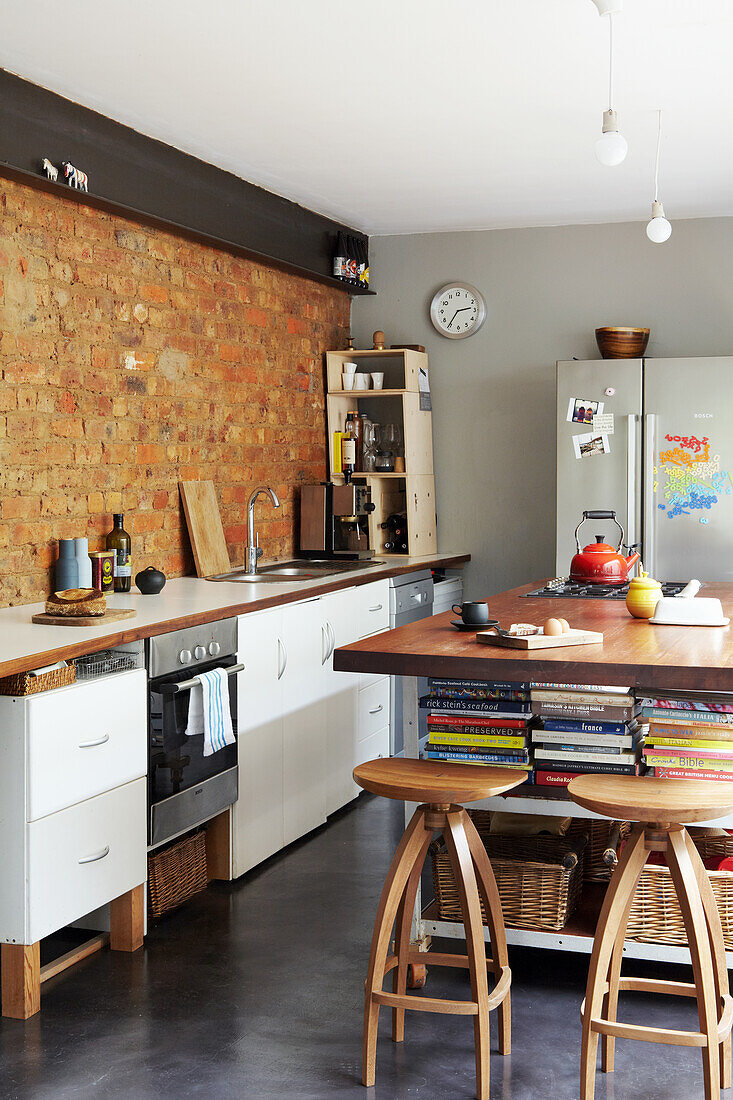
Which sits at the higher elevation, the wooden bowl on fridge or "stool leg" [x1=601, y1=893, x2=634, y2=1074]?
the wooden bowl on fridge

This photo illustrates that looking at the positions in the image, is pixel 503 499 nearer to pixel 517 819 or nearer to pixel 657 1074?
pixel 517 819

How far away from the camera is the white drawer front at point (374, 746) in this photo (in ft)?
16.1

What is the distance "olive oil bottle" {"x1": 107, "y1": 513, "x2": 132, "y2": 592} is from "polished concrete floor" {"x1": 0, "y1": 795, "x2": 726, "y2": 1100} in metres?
1.20

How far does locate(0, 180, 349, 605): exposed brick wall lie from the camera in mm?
3713

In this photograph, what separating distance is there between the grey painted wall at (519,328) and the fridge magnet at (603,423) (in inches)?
26.1

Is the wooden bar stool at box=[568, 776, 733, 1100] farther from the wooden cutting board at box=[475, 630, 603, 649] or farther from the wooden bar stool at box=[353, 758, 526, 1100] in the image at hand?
the wooden cutting board at box=[475, 630, 603, 649]

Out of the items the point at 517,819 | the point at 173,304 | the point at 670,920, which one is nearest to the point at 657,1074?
the point at 670,920

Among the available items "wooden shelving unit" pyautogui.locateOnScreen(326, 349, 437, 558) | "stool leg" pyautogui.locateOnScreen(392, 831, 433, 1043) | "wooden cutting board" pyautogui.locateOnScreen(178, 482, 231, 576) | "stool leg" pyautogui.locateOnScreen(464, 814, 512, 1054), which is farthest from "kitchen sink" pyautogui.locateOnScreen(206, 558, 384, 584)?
"stool leg" pyautogui.locateOnScreen(464, 814, 512, 1054)

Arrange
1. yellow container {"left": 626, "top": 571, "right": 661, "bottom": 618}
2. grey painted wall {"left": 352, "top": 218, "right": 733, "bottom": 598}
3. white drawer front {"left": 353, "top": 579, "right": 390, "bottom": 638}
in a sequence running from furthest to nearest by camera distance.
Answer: grey painted wall {"left": 352, "top": 218, "right": 733, "bottom": 598} < white drawer front {"left": 353, "top": 579, "right": 390, "bottom": 638} < yellow container {"left": 626, "top": 571, "right": 661, "bottom": 618}

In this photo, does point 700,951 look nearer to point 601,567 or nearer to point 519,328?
point 601,567

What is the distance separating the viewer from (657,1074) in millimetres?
2576

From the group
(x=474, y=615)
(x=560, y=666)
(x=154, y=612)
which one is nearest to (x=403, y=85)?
(x=474, y=615)

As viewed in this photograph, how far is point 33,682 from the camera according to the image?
2779mm

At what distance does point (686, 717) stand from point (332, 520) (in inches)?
124
